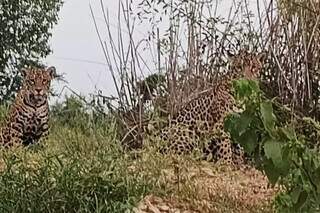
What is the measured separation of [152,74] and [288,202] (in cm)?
367

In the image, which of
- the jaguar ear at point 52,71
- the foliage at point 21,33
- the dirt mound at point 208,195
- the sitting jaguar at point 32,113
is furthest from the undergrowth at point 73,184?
the foliage at point 21,33

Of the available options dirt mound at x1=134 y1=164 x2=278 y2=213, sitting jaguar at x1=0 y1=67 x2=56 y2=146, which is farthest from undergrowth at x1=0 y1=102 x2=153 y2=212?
sitting jaguar at x1=0 y1=67 x2=56 y2=146

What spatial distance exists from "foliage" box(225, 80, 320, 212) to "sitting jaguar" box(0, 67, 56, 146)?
377 cm

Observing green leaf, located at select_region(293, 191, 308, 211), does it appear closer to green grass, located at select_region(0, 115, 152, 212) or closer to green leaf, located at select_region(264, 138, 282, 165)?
green leaf, located at select_region(264, 138, 282, 165)

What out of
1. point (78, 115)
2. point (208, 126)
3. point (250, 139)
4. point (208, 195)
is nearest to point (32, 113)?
point (78, 115)

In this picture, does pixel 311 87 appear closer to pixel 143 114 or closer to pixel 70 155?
pixel 143 114

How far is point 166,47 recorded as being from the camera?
6133 mm

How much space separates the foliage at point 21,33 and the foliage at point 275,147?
222 inches

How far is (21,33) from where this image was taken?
7.87 metres

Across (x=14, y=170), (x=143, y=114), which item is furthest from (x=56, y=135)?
(x=14, y=170)

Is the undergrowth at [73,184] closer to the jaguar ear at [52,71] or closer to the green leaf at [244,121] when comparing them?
the jaguar ear at [52,71]

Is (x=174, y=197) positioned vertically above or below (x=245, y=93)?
below

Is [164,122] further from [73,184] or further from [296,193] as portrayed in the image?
[296,193]

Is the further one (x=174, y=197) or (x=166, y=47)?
(x=166, y=47)
